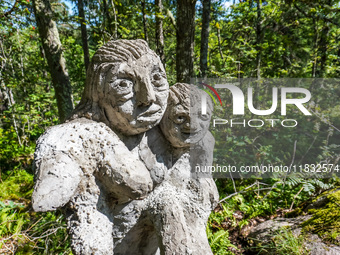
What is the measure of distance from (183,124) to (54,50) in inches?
104

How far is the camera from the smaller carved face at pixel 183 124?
5.60 feet

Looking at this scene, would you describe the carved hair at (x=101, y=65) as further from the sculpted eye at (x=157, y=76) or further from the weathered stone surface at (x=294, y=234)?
the weathered stone surface at (x=294, y=234)

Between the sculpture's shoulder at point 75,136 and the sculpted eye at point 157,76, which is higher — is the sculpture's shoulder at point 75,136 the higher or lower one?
the lower one

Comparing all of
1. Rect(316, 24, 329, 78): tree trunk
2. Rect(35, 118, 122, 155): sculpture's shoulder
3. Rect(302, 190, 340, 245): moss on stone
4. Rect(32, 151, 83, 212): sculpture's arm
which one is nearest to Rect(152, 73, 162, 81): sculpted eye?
Rect(35, 118, 122, 155): sculpture's shoulder

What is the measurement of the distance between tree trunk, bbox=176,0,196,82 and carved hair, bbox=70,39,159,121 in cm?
205

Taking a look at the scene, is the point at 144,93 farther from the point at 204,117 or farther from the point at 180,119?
the point at 204,117

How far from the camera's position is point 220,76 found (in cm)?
407

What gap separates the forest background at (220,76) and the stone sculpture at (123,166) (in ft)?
5.36

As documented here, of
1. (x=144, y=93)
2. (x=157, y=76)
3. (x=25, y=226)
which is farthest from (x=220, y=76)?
(x=25, y=226)

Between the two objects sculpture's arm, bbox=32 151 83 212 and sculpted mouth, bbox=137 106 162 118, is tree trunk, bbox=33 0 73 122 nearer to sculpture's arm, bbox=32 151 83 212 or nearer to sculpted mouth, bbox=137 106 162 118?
sculpted mouth, bbox=137 106 162 118

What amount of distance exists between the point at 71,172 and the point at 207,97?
3.24 ft

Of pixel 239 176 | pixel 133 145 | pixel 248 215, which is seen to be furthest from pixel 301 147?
pixel 133 145

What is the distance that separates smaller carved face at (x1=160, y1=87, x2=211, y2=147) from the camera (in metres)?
1.71

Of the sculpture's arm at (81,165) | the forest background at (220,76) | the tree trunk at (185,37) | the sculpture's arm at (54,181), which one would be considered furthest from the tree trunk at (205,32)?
the sculpture's arm at (54,181)
